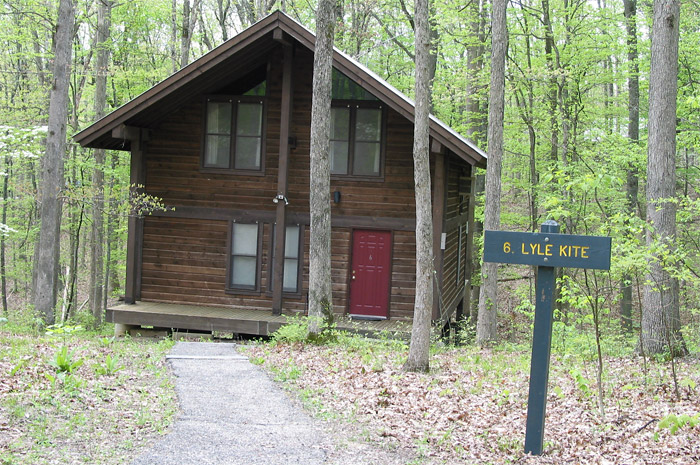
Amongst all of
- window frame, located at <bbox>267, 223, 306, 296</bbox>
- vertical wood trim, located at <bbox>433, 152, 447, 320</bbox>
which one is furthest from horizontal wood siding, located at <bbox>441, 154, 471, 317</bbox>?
window frame, located at <bbox>267, 223, 306, 296</bbox>

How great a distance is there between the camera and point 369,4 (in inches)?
928

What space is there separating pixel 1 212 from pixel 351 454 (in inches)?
1261

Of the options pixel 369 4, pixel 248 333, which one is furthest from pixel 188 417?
pixel 369 4

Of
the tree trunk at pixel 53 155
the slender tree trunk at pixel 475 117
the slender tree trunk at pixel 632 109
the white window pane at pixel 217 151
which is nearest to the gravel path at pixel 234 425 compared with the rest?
the white window pane at pixel 217 151

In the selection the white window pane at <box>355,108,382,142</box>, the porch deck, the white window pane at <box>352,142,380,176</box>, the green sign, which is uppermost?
the white window pane at <box>355,108,382,142</box>

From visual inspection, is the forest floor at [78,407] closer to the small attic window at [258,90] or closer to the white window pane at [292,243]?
the white window pane at [292,243]

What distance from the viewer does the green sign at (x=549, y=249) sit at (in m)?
5.74

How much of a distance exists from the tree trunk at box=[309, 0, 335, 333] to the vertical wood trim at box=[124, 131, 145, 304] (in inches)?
225

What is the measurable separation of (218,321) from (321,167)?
Answer: 5.15m

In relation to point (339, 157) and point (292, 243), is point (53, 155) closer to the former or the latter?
point (292, 243)

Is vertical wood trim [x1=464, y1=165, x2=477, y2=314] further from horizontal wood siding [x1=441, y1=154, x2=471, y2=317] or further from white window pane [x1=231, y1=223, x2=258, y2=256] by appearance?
white window pane [x1=231, y1=223, x2=258, y2=256]

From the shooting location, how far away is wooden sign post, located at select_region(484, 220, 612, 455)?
19.0 feet

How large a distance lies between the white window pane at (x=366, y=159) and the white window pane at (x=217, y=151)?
322 centimetres

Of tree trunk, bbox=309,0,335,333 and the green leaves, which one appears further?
tree trunk, bbox=309,0,335,333
